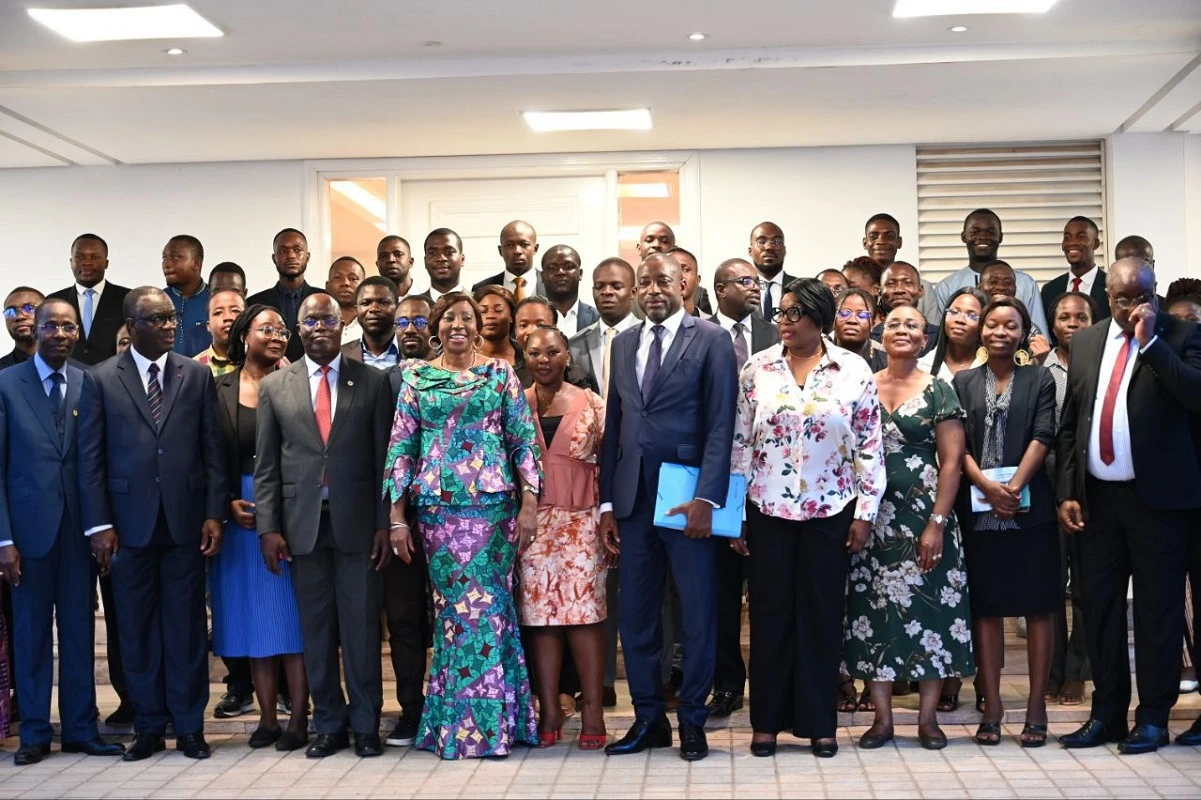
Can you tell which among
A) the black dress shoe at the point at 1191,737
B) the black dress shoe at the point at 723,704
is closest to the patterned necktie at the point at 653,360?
the black dress shoe at the point at 723,704

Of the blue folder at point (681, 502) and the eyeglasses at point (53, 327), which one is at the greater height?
the eyeglasses at point (53, 327)

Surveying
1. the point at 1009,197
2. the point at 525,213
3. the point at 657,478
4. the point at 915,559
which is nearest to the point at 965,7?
the point at 915,559

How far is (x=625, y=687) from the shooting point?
24.1ft

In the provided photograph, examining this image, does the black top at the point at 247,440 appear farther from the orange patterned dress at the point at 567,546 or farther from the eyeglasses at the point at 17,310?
the eyeglasses at the point at 17,310

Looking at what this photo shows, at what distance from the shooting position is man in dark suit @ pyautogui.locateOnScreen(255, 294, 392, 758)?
616 centimetres

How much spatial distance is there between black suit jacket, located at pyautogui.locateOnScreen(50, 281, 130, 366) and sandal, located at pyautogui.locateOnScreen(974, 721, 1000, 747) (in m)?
5.54

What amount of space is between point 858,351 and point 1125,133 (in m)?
6.12

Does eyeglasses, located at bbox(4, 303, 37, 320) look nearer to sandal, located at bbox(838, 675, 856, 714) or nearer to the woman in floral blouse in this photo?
the woman in floral blouse

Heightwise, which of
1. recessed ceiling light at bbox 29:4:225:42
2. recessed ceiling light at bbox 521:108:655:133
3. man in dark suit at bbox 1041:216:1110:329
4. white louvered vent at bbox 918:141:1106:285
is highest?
recessed ceiling light at bbox 29:4:225:42

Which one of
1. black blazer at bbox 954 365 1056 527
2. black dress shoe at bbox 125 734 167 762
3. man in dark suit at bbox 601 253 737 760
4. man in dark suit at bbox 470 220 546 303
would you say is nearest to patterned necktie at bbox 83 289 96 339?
man in dark suit at bbox 470 220 546 303

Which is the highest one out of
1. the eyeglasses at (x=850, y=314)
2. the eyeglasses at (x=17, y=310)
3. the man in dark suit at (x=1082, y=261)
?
the man in dark suit at (x=1082, y=261)

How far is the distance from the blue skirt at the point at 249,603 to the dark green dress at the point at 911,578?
8.36ft

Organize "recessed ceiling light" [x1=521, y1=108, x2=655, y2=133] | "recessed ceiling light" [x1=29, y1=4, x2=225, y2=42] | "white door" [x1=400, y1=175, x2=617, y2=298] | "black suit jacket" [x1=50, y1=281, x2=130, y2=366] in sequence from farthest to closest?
"white door" [x1=400, y1=175, x2=617, y2=298]
"recessed ceiling light" [x1=521, y1=108, x2=655, y2=133]
"black suit jacket" [x1=50, y1=281, x2=130, y2=366]
"recessed ceiling light" [x1=29, y1=4, x2=225, y2=42]

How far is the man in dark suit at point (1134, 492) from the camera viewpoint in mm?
5859
